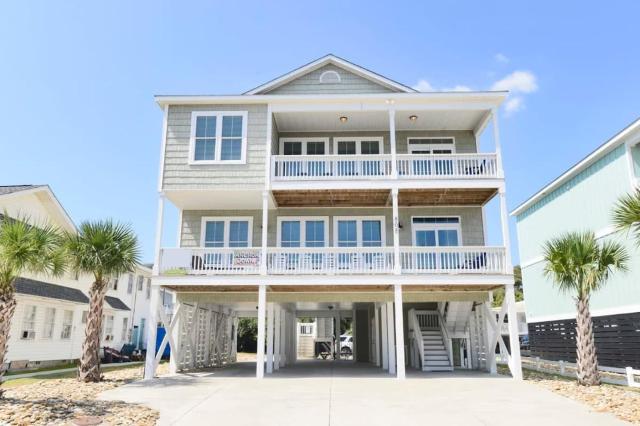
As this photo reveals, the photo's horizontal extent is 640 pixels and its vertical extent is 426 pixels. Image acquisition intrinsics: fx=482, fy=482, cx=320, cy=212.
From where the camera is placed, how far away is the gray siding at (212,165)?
16859 millimetres

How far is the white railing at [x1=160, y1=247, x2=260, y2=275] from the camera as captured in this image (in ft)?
53.0

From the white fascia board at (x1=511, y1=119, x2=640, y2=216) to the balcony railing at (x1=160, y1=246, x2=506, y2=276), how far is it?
216 inches

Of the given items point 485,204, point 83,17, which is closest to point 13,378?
point 83,17

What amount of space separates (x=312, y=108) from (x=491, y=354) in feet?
35.4

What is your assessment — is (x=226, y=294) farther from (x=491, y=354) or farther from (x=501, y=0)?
(x=501, y=0)

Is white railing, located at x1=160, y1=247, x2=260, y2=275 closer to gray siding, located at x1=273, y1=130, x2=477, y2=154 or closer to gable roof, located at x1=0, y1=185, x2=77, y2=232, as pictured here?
gray siding, located at x1=273, y1=130, x2=477, y2=154

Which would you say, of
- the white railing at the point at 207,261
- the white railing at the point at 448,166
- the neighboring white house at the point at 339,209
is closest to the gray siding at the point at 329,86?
the neighboring white house at the point at 339,209

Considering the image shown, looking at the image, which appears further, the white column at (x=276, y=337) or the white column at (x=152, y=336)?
the white column at (x=276, y=337)

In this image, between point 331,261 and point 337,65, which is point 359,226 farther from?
point 337,65

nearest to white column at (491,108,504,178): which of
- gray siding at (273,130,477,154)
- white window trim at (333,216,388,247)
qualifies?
gray siding at (273,130,477,154)

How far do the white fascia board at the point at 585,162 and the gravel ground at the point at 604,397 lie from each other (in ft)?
26.3

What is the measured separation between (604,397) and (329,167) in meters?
10.5

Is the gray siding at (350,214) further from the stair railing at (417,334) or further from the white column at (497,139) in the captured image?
the stair railing at (417,334)

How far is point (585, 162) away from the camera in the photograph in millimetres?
18578
